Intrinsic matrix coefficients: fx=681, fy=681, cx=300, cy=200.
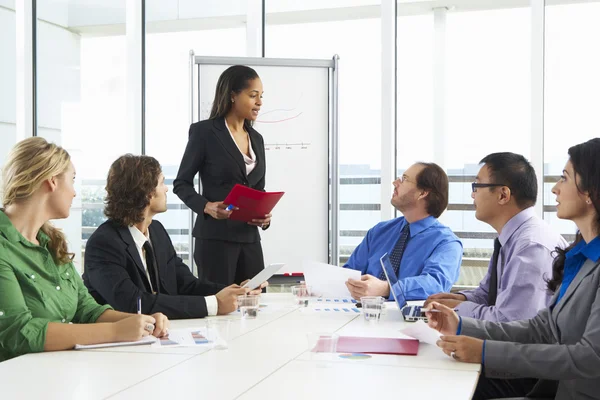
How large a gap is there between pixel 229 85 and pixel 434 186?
125cm

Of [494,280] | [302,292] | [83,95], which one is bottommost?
[302,292]

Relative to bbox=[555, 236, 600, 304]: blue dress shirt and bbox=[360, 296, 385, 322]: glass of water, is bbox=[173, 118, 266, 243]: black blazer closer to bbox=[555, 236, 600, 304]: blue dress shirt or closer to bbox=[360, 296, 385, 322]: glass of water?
bbox=[360, 296, 385, 322]: glass of water

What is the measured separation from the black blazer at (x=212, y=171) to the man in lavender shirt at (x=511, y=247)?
1.41 metres

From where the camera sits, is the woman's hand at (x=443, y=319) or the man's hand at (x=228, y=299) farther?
the man's hand at (x=228, y=299)

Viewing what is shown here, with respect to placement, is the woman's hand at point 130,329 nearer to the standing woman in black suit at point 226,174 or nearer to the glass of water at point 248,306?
the glass of water at point 248,306

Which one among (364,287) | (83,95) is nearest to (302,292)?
(364,287)

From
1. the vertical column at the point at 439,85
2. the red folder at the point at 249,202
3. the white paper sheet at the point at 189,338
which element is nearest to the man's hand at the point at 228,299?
the white paper sheet at the point at 189,338

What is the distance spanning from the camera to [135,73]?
5.74m

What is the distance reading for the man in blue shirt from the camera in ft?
10.0

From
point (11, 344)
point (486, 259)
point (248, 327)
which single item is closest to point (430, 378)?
point (248, 327)

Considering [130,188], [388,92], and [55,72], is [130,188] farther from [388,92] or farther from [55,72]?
[55,72]

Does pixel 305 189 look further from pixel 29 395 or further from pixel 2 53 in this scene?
pixel 29 395

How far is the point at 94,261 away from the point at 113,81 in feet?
12.1

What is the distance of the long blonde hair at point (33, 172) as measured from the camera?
2.12m
